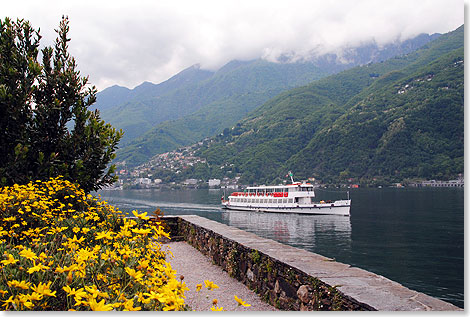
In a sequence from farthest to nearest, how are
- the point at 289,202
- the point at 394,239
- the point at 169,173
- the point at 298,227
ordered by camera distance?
1. the point at 169,173
2. the point at 289,202
3. the point at 298,227
4. the point at 394,239

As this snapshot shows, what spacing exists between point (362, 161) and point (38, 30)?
8978 centimetres

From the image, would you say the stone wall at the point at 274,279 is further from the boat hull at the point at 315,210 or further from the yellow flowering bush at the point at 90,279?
the boat hull at the point at 315,210

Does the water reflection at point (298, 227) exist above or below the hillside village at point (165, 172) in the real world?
below

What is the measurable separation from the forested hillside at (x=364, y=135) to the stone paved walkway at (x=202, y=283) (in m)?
52.1

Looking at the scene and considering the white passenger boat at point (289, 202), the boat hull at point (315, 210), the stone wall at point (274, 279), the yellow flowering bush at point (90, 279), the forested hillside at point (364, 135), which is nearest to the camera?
the yellow flowering bush at point (90, 279)

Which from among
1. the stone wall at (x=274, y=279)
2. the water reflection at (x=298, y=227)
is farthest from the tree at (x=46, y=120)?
the water reflection at (x=298, y=227)

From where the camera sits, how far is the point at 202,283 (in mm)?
5406

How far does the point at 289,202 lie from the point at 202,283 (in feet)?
135

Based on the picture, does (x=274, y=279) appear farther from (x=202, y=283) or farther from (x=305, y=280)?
(x=202, y=283)

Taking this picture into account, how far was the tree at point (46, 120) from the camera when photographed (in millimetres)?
6266

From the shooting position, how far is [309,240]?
89.5ft

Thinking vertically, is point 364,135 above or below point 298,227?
above

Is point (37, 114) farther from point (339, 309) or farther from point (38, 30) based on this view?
Answer: point (339, 309)

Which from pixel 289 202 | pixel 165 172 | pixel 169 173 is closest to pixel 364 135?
pixel 289 202
